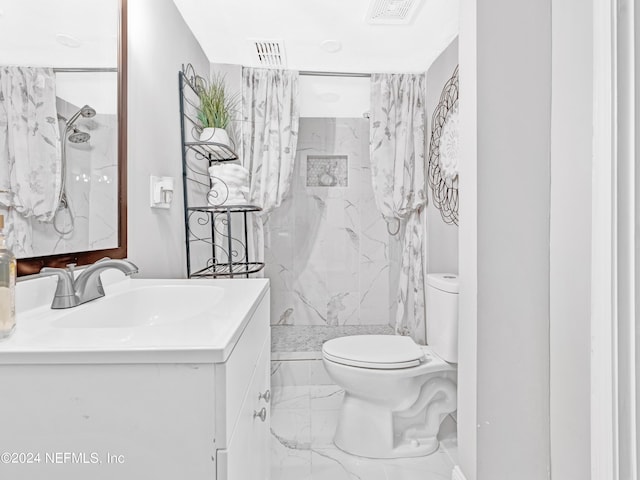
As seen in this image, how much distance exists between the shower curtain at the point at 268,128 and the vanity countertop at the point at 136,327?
4.79ft

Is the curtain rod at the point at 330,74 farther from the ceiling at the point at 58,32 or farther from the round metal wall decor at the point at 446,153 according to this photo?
the ceiling at the point at 58,32

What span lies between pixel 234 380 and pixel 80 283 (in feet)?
1.76

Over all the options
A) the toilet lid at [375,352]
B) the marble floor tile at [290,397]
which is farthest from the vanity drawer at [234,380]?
the marble floor tile at [290,397]

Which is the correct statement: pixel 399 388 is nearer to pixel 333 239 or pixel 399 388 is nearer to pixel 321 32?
pixel 333 239

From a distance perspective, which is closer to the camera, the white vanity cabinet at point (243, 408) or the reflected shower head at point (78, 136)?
the white vanity cabinet at point (243, 408)

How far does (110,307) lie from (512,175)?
1.16m

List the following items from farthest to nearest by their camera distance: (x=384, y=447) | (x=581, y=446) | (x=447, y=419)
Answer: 1. (x=447, y=419)
2. (x=384, y=447)
3. (x=581, y=446)

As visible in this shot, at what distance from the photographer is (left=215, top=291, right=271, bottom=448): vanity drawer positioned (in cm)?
52

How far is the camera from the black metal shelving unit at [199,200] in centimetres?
191
